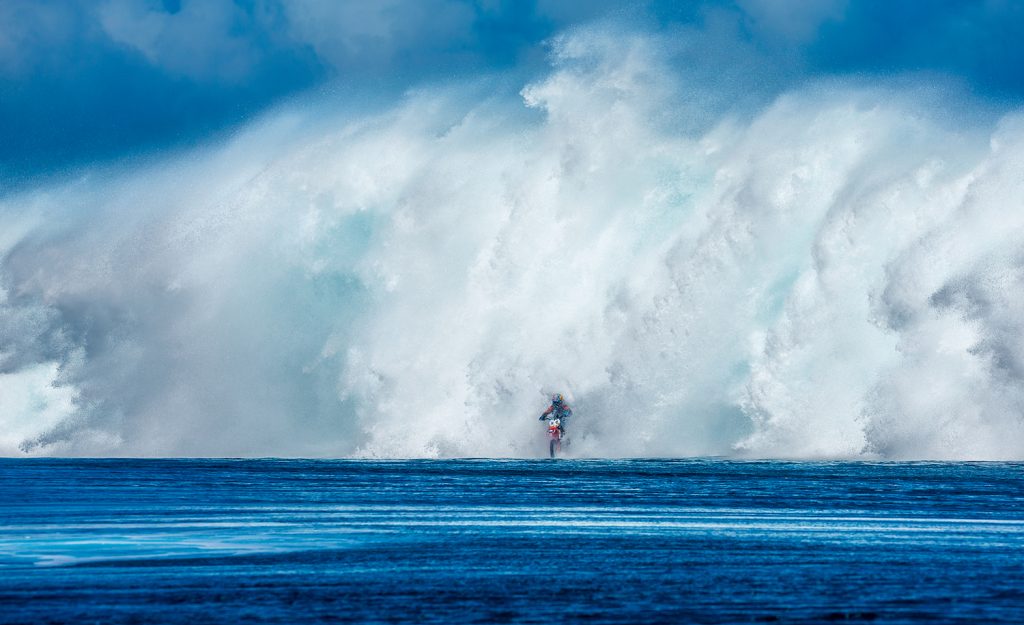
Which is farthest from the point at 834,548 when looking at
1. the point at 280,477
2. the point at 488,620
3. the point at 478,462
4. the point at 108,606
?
the point at 478,462

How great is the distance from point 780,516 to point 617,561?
41.6 ft

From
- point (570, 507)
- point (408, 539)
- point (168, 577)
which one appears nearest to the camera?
point (168, 577)

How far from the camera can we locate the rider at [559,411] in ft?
271

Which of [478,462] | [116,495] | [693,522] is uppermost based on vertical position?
[478,462]

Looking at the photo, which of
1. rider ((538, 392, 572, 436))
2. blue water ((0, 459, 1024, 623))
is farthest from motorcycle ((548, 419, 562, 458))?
blue water ((0, 459, 1024, 623))

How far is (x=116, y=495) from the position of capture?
51.4 metres

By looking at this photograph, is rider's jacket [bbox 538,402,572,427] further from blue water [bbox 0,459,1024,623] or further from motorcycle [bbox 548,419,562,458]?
blue water [bbox 0,459,1024,623]

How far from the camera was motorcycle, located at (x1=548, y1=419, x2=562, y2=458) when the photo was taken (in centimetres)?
8469

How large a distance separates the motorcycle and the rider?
15 cm

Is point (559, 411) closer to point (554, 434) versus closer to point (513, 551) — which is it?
point (554, 434)

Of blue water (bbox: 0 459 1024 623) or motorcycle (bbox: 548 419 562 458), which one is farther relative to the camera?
motorcycle (bbox: 548 419 562 458)

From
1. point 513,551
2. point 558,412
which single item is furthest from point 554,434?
point 513,551

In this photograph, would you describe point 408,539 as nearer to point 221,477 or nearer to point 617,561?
point 617,561

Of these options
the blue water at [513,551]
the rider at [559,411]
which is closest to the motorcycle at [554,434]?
the rider at [559,411]
